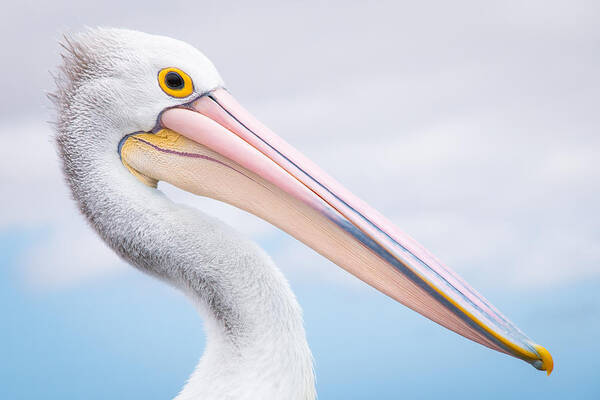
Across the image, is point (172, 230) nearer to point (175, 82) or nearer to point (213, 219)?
point (213, 219)


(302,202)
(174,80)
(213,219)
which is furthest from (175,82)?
(302,202)

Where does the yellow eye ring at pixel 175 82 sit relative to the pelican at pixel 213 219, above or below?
above

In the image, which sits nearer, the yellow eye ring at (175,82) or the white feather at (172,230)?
the white feather at (172,230)

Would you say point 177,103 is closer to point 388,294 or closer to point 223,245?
point 223,245

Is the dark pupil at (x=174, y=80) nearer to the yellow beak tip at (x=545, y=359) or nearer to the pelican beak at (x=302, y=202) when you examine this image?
the pelican beak at (x=302, y=202)

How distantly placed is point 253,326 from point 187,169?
3.13 ft

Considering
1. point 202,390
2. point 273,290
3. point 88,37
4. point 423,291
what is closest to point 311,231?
point 273,290

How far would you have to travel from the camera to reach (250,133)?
3.85m

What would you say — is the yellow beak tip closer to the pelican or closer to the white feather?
the pelican

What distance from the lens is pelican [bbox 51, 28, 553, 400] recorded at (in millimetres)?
3561

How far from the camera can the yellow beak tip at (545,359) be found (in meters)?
3.48

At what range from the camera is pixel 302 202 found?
12.2ft

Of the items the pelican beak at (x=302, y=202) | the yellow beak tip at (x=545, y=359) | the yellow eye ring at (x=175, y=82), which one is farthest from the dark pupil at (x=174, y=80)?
the yellow beak tip at (x=545, y=359)

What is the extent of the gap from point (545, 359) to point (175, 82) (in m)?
2.32
